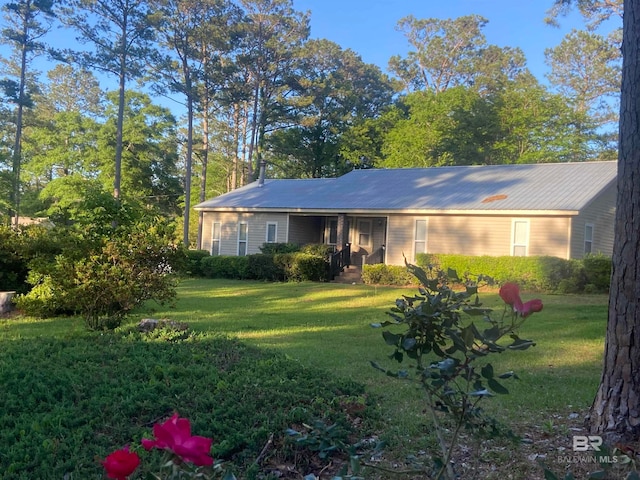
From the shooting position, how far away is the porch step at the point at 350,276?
768 inches

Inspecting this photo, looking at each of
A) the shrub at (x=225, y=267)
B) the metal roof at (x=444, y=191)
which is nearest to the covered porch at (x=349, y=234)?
the metal roof at (x=444, y=191)

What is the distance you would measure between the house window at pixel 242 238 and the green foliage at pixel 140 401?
1832cm

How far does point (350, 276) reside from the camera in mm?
19859

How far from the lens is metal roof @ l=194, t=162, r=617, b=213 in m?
18.5

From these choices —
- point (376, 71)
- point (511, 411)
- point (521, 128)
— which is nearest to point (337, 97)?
point (376, 71)

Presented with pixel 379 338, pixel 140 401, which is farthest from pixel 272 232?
pixel 140 401

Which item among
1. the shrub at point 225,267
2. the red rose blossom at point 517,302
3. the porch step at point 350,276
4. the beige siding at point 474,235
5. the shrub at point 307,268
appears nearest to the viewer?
the red rose blossom at point 517,302

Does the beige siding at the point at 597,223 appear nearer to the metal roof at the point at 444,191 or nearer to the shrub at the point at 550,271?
the metal roof at the point at 444,191

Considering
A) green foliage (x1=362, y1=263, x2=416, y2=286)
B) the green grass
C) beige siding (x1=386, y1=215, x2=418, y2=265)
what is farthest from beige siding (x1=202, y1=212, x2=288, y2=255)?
the green grass

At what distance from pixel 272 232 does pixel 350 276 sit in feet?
17.2

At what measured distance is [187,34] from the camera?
31.8 meters

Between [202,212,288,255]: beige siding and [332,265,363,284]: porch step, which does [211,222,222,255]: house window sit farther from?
[332,265,363,284]: porch step

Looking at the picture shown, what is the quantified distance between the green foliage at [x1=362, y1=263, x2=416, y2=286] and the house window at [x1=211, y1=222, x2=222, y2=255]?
29.9 ft

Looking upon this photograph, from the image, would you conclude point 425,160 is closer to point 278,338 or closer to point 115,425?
point 278,338
